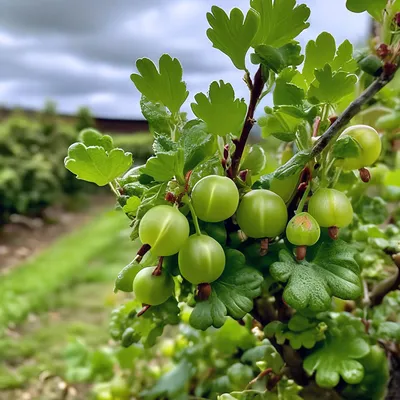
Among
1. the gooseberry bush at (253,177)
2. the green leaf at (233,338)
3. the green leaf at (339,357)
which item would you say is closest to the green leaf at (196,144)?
the gooseberry bush at (253,177)

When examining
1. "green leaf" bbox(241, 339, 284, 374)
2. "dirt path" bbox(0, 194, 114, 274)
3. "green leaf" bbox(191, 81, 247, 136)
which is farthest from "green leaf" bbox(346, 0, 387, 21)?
"dirt path" bbox(0, 194, 114, 274)

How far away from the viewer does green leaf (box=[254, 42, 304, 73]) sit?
0.31 meters

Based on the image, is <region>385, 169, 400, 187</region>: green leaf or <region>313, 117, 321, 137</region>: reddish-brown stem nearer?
<region>313, 117, 321, 137</region>: reddish-brown stem

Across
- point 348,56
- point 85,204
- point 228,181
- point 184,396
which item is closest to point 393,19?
point 348,56

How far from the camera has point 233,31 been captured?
0.32m

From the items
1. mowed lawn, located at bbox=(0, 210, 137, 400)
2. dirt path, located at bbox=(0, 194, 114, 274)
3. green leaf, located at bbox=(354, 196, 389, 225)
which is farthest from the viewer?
dirt path, located at bbox=(0, 194, 114, 274)

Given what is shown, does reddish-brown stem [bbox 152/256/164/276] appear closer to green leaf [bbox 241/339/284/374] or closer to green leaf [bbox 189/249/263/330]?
green leaf [bbox 189/249/263/330]

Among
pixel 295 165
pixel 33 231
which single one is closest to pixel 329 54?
pixel 295 165

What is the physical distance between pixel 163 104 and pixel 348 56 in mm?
147

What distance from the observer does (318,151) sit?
0.33m

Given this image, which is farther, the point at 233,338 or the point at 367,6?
the point at 233,338

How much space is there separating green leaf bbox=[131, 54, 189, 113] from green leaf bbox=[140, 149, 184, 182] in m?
0.06

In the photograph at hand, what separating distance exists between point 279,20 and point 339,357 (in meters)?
0.29

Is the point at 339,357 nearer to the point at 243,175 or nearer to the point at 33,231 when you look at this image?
the point at 243,175
